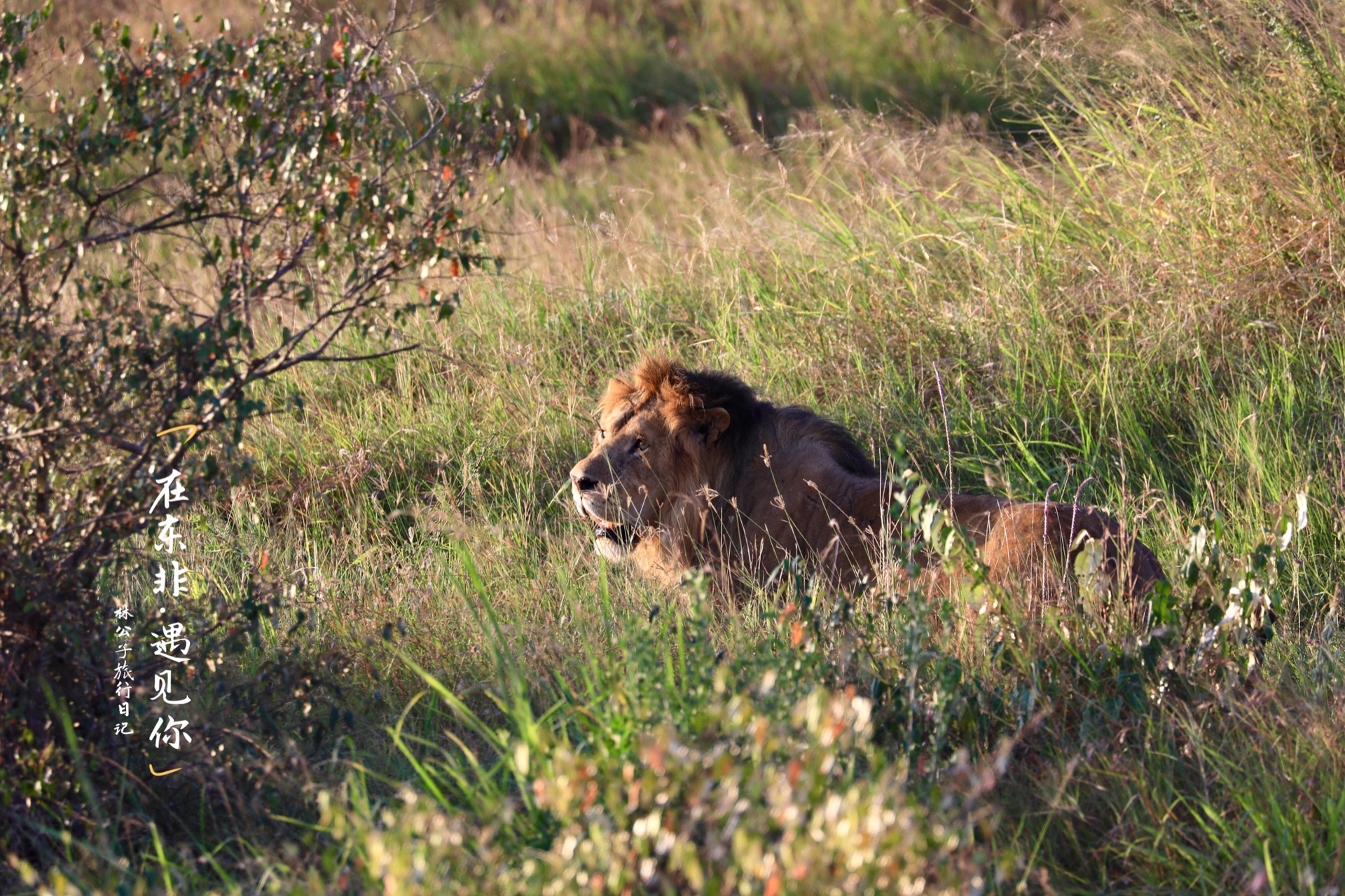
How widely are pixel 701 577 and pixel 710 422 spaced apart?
2.03 m

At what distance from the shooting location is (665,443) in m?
4.96

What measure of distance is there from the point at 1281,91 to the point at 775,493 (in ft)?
10.8

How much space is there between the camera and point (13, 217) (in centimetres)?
306

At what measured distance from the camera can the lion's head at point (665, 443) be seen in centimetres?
491

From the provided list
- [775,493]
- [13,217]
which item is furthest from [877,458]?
[13,217]

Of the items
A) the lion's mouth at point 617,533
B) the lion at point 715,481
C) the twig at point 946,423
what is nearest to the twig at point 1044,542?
the twig at point 946,423

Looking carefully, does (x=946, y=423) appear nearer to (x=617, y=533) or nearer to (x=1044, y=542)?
(x=1044, y=542)

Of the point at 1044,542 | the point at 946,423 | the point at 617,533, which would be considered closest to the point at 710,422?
the point at 617,533

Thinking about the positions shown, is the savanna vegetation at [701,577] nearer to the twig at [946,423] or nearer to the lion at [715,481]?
the twig at [946,423]

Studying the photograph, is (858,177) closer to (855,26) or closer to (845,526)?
(845,526)

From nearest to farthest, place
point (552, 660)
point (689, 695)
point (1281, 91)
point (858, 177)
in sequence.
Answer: point (689, 695), point (552, 660), point (1281, 91), point (858, 177)

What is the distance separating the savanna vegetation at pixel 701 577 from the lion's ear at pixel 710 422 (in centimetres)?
66

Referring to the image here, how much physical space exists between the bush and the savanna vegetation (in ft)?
0.06

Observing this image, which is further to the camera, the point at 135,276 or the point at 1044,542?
the point at 1044,542
